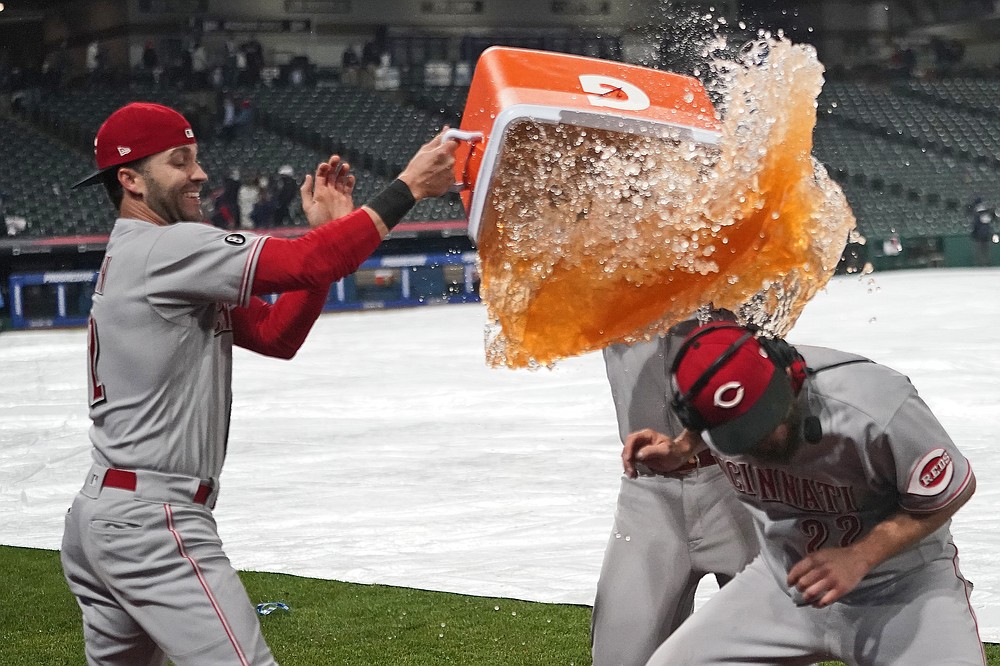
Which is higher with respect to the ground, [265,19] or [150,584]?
[150,584]

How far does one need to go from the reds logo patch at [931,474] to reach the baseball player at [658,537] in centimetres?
82

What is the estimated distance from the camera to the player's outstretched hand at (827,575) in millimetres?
2330

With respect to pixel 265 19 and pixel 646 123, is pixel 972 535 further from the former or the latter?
pixel 265 19

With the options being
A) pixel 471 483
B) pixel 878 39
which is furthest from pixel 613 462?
pixel 878 39

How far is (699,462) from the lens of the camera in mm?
3121

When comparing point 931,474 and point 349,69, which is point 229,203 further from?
point 931,474

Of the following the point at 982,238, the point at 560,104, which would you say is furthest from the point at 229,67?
the point at 560,104

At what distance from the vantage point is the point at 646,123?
262 cm

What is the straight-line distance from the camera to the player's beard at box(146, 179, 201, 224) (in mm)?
2754

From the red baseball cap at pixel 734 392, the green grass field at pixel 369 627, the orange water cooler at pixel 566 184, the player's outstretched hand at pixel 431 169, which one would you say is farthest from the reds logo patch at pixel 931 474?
the green grass field at pixel 369 627

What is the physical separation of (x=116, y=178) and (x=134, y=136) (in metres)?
0.12

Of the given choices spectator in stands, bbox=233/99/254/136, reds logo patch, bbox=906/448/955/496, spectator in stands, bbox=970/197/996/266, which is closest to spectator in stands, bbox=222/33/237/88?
spectator in stands, bbox=233/99/254/136

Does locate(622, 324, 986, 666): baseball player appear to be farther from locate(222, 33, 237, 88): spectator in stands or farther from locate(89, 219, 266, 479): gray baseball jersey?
locate(222, 33, 237, 88): spectator in stands

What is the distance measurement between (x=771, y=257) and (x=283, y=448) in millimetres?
5399
